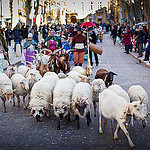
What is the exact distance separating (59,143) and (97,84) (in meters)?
2.10

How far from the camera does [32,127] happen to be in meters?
6.74

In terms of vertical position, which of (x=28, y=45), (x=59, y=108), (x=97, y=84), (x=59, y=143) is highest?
(x=28, y=45)

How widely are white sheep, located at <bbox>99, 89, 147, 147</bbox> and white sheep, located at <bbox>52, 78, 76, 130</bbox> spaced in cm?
91

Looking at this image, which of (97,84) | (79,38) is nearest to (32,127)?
(97,84)

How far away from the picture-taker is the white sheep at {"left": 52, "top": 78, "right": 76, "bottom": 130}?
654 centimetres

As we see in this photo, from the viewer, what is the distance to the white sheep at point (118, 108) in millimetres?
5359

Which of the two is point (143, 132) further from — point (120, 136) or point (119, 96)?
point (119, 96)

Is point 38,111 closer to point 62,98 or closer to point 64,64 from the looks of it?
point 62,98

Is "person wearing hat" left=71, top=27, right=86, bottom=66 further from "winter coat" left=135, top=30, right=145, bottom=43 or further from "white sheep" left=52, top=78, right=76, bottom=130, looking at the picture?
"white sheep" left=52, top=78, right=76, bottom=130

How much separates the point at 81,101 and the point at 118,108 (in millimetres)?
992

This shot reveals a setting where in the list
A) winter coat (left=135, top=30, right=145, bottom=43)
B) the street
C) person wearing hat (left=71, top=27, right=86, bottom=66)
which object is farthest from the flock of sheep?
winter coat (left=135, top=30, right=145, bottom=43)

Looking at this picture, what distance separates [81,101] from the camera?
21.0 feet

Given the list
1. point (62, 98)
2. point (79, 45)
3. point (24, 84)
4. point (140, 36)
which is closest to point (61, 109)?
point (62, 98)

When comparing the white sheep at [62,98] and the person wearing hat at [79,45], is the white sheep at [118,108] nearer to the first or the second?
the white sheep at [62,98]
